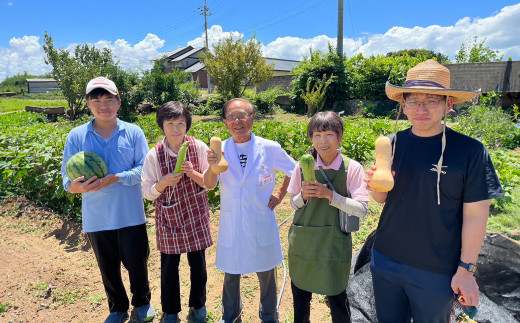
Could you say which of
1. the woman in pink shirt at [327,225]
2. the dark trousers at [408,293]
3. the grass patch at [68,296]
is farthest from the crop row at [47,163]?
the dark trousers at [408,293]

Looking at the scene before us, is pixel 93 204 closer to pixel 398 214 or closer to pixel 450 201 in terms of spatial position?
pixel 398 214

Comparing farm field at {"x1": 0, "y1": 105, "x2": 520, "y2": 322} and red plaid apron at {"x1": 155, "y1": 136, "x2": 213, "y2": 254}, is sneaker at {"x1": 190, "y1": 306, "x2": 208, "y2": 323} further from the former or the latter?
red plaid apron at {"x1": 155, "y1": 136, "x2": 213, "y2": 254}

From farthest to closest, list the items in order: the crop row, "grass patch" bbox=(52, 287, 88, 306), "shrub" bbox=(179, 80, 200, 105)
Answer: "shrub" bbox=(179, 80, 200, 105)
the crop row
"grass patch" bbox=(52, 287, 88, 306)

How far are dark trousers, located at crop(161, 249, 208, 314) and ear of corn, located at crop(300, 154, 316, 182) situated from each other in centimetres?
142

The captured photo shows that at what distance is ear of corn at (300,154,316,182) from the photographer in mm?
2229

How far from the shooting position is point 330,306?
2516 mm

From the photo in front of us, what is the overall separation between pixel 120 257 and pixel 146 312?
65 centimetres

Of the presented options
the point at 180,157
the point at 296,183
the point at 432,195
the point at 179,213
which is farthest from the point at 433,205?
the point at 179,213

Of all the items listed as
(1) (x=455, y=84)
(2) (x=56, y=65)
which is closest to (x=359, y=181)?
(1) (x=455, y=84)

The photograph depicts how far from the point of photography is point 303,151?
7770 mm

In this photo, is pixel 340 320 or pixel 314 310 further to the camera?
pixel 314 310

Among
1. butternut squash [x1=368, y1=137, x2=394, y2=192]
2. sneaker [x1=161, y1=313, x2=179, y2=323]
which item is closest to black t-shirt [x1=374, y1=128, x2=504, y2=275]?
butternut squash [x1=368, y1=137, x2=394, y2=192]

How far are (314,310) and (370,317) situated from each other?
605 mm

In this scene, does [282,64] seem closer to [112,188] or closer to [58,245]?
[58,245]
